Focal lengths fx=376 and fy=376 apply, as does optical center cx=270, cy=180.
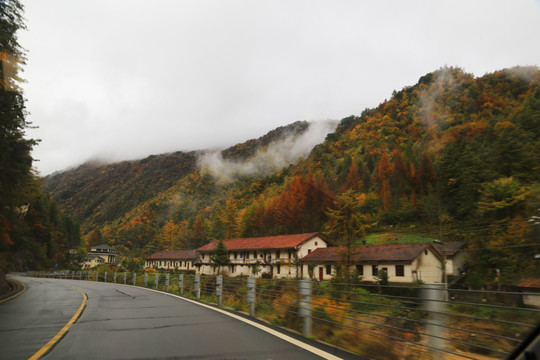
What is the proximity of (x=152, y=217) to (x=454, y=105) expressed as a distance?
14351 centimetres

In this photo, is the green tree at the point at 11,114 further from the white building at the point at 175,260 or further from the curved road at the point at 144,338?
the white building at the point at 175,260

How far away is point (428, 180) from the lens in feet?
271

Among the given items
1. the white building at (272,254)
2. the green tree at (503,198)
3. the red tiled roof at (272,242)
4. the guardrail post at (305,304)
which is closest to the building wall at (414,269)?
the green tree at (503,198)

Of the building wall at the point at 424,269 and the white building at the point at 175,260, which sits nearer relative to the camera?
the building wall at the point at 424,269

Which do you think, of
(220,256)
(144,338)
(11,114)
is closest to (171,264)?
(220,256)

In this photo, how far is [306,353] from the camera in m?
5.16

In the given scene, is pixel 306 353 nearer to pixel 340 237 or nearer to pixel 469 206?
pixel 469 206

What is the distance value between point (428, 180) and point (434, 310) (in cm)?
8497

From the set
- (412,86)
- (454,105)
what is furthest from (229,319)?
(412,86)

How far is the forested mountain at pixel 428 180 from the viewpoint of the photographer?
1410 inches

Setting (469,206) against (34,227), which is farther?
(34,227)

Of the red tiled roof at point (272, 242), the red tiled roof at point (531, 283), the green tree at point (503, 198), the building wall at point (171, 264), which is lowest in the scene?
the building wall at point (171, 264)

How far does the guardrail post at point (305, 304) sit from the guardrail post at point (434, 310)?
271cm

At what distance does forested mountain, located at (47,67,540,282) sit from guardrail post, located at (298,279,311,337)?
3.50 m
